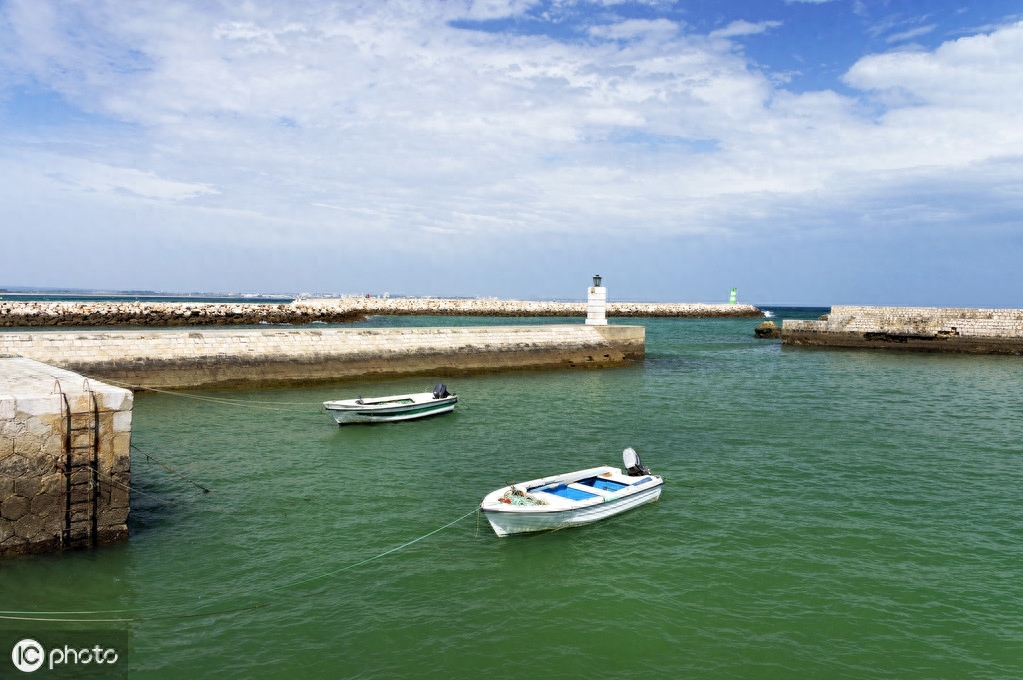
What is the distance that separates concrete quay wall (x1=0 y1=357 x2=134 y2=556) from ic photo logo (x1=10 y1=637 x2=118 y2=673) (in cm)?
191

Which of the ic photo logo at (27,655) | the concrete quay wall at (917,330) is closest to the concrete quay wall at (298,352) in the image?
the ic photo logo at (27,655)

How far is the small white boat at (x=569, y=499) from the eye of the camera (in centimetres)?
977

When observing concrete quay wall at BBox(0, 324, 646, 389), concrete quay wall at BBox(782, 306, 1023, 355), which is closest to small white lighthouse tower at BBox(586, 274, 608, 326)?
concrete quay wall at BBox(0, 324, 646, 389)

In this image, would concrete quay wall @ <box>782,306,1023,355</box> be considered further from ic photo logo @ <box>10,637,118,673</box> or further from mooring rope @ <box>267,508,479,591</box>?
ic photo logo @ <box>10,637,118,673</box>

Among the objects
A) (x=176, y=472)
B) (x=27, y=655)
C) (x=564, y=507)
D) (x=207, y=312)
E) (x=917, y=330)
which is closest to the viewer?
(x=27, y=655)

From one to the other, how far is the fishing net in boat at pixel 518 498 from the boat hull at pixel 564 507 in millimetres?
81

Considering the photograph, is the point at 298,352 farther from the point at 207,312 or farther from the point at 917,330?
the point at 917,330

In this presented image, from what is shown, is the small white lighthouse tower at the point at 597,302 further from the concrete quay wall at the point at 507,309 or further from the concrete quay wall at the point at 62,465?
the concrete quay wall at the point at 507,309

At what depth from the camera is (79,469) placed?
323 inches

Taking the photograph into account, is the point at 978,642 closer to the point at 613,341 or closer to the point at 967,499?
the point at 967,499

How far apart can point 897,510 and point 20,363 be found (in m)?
16.3

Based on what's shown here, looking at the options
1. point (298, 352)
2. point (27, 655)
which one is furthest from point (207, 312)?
point (27, 655)

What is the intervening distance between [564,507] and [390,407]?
29.5 ft

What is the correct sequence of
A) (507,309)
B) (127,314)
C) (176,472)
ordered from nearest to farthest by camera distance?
(176,472) < (127,314) < (507,309)
